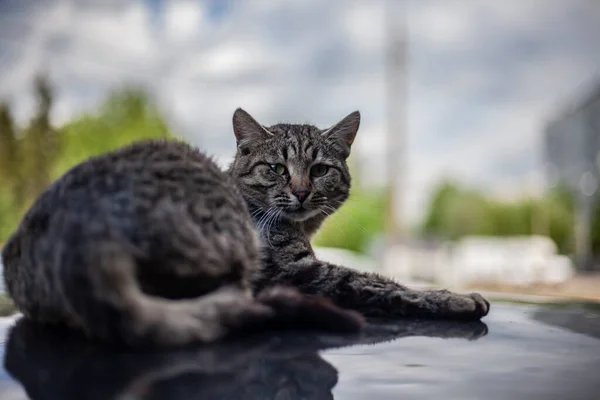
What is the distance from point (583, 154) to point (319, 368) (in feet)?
56.4

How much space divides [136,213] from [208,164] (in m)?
0.49

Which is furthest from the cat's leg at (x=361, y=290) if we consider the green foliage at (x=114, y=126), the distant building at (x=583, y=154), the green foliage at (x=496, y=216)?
the green foliage at (x=496, y=216)

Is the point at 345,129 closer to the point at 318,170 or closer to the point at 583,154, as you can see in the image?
the point at 318,170


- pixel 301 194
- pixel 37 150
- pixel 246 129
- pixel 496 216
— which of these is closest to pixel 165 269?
pixel 301 194

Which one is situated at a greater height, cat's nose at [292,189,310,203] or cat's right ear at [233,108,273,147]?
cat's right ear at [233,108,273,147]

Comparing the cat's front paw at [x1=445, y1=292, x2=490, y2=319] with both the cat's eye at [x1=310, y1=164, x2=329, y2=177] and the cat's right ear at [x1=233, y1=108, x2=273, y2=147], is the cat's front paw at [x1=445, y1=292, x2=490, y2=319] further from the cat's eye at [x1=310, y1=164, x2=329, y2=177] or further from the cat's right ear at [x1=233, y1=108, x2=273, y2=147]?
the cat's right ear at [x1=233, y1=108, x2=273, y2=147]

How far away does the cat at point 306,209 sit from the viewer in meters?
1.70

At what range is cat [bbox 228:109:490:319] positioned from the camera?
1.70 meters

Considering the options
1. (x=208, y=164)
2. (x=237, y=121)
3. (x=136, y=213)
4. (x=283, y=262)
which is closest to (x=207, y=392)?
(x=136, y=213)

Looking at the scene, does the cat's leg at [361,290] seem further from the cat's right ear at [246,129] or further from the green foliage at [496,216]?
the green foliage at [496,216]

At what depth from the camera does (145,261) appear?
125cm

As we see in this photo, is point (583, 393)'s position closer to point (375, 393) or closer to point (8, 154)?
point (375, 393)

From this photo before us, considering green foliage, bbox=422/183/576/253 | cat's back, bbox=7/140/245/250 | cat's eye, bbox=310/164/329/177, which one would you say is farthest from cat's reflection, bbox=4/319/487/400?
green foliage, bbox=422/183/576/253

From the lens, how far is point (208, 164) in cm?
172
